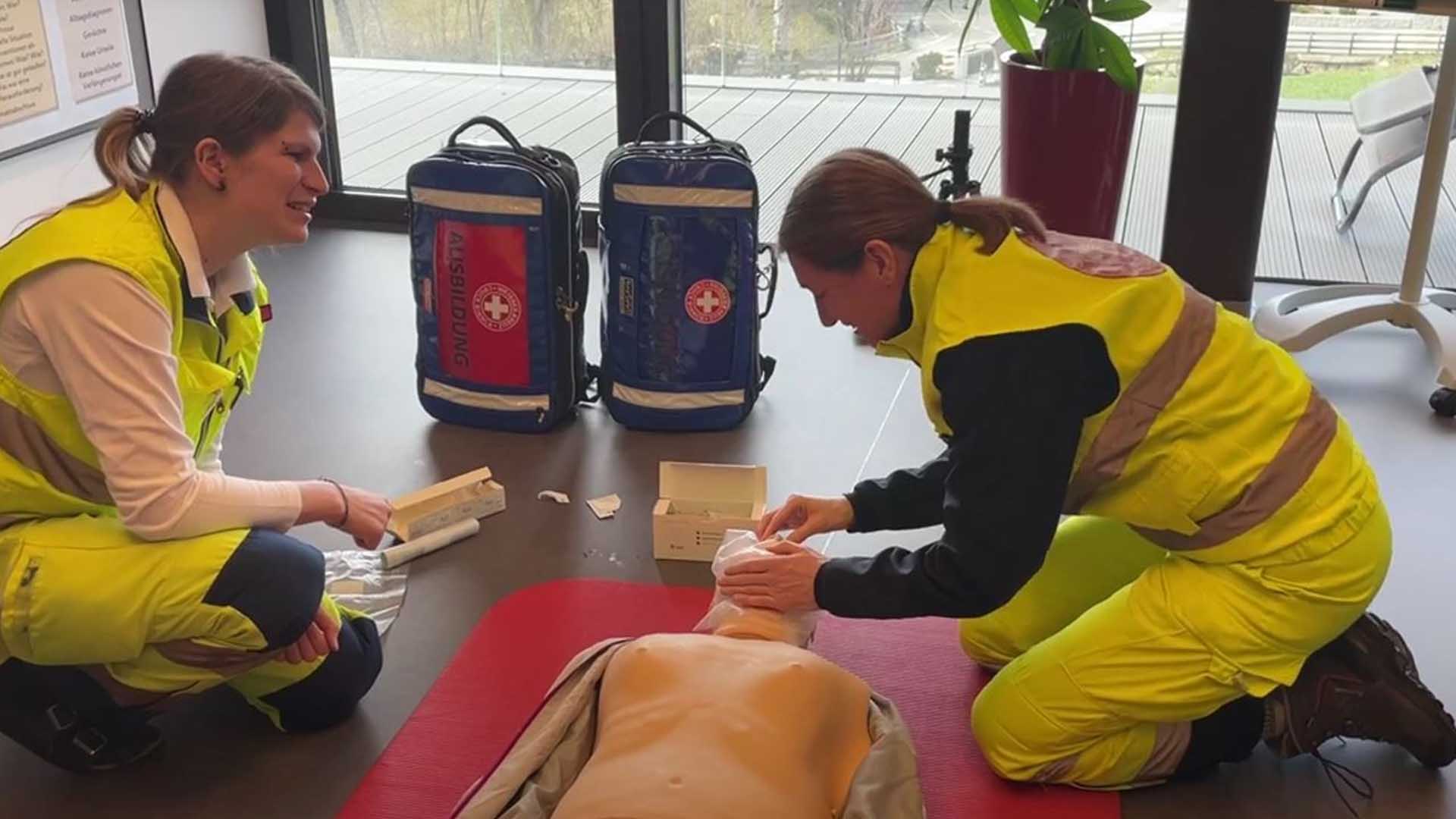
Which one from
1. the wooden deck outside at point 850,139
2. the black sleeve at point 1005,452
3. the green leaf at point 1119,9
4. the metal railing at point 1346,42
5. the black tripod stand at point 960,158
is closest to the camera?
the black sleeve at point 1005,452

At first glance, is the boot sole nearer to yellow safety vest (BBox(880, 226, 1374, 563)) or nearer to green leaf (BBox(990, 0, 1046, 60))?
yellow safety vest (BBox(880, 226, 1374, 563))

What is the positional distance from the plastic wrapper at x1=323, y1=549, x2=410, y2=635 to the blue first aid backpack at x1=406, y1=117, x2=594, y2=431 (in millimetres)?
Answer: 575

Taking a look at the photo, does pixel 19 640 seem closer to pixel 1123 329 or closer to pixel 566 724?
pixel 566 724

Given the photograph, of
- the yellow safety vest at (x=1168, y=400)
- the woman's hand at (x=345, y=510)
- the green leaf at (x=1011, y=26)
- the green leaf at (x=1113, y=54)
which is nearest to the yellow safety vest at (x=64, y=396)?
the woman's hand at (x=345, y=510)

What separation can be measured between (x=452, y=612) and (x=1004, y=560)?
3.30 ft

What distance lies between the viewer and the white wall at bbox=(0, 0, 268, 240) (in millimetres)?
3373

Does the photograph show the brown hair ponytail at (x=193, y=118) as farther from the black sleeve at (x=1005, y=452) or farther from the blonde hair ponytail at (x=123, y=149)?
the black sleeve at (x=1005, y=452)

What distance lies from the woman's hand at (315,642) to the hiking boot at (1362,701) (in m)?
1.25

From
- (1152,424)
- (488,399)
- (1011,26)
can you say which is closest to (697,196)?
(488,399)

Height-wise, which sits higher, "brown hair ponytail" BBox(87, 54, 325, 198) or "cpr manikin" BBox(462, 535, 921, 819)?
"brown hair ponytail" BBox(87, 54, 325, 198)

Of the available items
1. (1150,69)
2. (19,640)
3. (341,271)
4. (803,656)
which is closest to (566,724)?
(803,656)

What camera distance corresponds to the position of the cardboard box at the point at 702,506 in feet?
7.89

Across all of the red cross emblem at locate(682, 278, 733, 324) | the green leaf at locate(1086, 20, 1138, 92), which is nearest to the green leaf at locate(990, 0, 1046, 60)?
the green leaf at locate(1086, 20, 1138, 92)

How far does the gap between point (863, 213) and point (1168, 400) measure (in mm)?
430
